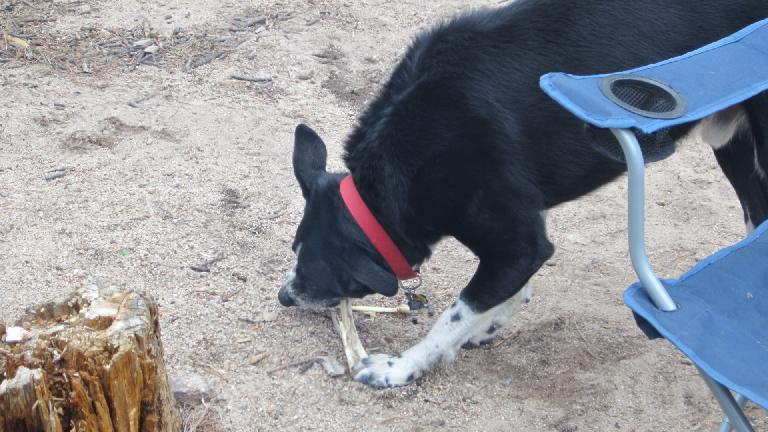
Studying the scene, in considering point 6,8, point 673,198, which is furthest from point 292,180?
point 6,8

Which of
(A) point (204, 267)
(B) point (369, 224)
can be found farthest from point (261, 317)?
(B) point (369, 224)

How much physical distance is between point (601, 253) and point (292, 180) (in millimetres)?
1574

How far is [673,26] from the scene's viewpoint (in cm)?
333

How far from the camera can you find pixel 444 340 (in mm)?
3539

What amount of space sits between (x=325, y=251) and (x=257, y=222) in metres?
0.86

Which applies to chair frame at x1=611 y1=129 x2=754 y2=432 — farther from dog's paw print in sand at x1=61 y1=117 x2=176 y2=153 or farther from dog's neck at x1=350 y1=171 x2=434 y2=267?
dog's paw print in sand at x1=61 y1=117 x2=176 y2=153

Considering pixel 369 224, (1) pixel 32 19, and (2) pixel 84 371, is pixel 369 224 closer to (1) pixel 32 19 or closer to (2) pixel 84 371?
(2) pixel 84 371

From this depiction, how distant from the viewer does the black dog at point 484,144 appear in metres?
3.30

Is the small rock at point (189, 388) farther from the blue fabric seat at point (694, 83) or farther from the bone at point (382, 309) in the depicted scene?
the blue fabric seat at point (694, 83)

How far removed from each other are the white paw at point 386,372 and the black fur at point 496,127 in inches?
12.1

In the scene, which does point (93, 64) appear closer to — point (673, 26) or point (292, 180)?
point (292, 180)

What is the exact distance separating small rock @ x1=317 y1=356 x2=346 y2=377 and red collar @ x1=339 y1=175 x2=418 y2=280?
0.43 meters

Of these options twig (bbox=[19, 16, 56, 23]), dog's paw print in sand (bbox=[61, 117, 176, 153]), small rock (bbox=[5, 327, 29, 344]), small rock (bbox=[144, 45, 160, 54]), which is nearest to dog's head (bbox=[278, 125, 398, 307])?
small rock (bbox=[5, 327, 29, 344])

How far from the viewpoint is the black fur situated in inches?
130
